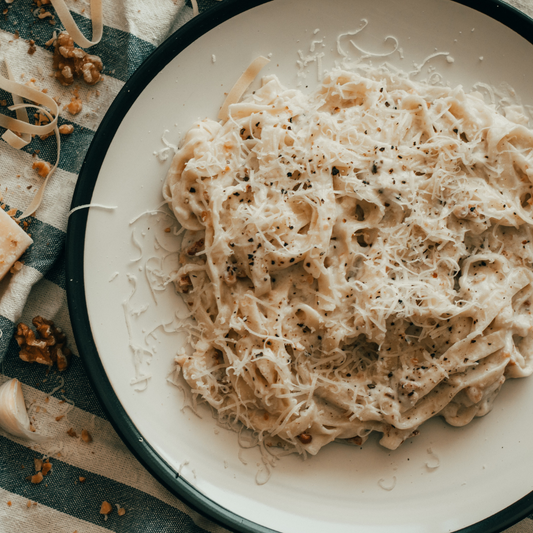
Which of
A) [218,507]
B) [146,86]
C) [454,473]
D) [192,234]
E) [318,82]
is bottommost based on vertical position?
[218,507]

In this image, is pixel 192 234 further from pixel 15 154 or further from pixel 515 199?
pixel 515 199

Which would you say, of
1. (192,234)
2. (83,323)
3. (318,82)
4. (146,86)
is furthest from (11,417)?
(318,82)

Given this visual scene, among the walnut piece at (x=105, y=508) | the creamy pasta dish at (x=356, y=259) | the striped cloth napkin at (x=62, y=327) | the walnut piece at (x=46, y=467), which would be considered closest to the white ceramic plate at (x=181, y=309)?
the creamy pasta dish at (x=356, y=259)

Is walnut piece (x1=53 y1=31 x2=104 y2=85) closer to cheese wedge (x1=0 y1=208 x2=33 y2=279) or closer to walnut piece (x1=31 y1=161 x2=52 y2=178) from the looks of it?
walnut piece (x1=31 y1=161 x2=52 y2=178)

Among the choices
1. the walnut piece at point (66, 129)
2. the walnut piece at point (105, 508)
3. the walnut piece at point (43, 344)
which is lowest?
the walnut piece at point (105, 508)

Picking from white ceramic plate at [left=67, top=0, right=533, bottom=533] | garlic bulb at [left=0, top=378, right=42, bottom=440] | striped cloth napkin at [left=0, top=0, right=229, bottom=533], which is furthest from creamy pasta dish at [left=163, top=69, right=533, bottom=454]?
garlic bulb at [left=0, top=378, right=42, bottom=440]

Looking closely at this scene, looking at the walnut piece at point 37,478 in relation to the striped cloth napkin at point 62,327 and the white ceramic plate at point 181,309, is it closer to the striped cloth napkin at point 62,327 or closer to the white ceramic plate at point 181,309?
the striped cloth napkin at point 62,327

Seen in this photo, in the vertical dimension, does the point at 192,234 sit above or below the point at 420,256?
below
